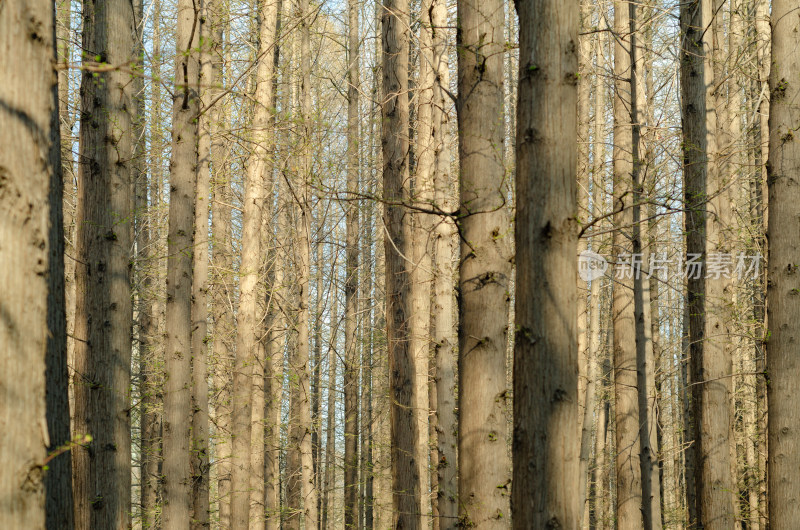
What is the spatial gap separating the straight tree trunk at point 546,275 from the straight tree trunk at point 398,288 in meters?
4.32

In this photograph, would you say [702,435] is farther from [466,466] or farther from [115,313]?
[115,313]

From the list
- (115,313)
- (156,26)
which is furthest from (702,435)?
(156,26)

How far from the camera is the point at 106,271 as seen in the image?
637 cm

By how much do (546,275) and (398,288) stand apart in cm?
576

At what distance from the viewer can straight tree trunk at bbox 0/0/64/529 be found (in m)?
2.62

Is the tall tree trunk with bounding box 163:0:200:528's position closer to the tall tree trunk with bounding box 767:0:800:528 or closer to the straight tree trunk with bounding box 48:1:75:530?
the straight tree trunk with bounding box 48:1:75:530

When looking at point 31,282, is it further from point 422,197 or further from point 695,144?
point 695,144

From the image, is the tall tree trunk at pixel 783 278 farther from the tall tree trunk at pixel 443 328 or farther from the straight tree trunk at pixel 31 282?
the straight tree trunk at pixel 31 282

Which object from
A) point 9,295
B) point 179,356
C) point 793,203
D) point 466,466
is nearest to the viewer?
point 9,295

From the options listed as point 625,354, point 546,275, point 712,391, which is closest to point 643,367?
point 625,354

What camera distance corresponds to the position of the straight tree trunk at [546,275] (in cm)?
361

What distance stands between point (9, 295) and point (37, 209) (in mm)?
356

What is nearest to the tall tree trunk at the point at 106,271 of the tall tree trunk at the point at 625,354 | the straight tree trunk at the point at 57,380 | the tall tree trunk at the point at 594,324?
the straight tree trunk at the point at 57,380

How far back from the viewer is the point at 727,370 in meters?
7.69
